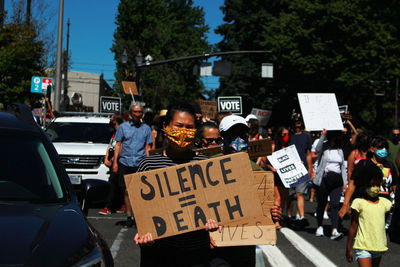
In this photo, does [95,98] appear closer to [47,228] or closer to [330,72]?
[330,72]

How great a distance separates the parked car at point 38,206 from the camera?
2957mm

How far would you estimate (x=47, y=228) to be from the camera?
3.27 metres

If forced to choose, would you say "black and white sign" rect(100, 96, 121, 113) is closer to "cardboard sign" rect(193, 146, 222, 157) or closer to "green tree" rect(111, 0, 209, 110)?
"cardboard sign" rect(193, 146, 222, 157)

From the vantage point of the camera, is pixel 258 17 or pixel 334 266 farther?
pixel 258 17

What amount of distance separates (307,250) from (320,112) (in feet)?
9.92

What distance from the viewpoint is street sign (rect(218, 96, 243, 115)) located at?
21.4 m

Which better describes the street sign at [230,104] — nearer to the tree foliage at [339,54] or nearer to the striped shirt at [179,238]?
the tree foliage at [339,54]

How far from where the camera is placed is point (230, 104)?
21.6m

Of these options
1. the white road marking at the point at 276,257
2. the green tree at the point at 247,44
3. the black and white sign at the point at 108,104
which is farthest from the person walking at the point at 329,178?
the green tree at the point at 247,44

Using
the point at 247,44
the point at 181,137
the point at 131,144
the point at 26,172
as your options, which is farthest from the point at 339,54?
the point at 26,172

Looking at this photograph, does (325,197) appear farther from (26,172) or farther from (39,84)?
(39,84)

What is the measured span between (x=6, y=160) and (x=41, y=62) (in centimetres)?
2202

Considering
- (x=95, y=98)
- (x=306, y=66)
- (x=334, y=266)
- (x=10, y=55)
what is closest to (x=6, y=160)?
(x=334, y=266)

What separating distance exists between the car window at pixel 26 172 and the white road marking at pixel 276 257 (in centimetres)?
422
